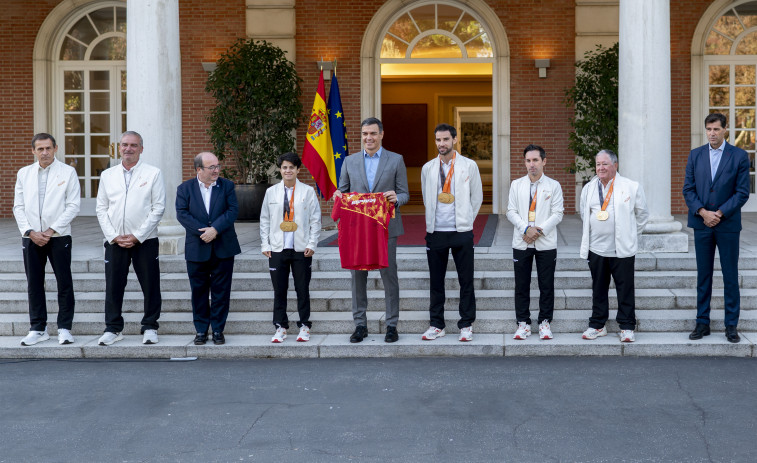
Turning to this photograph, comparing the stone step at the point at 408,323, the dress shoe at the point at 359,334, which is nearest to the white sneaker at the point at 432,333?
the stone step at the point at 408,323

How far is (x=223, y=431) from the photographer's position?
4797 mm

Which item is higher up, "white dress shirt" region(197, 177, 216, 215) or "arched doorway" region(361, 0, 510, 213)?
"arched doorway" region(361, 0, 510, 213)

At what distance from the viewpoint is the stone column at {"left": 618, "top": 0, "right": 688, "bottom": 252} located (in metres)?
8.81

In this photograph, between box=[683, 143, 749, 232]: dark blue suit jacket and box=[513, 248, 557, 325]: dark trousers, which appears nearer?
box=[683, 143, 749, 232]: dark blue suit jacket

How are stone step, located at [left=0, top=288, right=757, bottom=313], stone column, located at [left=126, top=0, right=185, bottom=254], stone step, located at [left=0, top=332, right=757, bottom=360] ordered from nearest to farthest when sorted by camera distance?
stone step, located at [left=0, top=332, right=757, bottom=360] → stone step, located at [left=0, top=288, right=757, bottom=313] → stone column, located at [left=126, top=0, right=185, bottom=254]

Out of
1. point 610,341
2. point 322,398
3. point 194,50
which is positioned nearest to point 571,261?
point 610,341

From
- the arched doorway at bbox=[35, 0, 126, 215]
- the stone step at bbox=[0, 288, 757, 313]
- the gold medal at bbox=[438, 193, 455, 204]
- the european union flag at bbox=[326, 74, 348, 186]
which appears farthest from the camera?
the arched doorway at bbox=[35, 0, 126, 215]

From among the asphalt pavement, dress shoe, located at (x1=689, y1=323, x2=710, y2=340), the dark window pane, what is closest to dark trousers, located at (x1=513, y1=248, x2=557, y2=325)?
the asphalt pavement

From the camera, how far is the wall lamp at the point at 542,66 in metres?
14.2

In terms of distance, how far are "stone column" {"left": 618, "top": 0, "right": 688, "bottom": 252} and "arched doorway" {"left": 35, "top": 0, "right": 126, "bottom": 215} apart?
30.8 feet

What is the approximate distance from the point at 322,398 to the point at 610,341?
2.55m

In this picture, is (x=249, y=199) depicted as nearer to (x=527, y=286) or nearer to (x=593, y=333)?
(x=527, y=286)

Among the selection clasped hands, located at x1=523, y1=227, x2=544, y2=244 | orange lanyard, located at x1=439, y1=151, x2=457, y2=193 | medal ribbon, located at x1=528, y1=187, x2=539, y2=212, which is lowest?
clasped hands, located at x1=523, y1=227, x2=544, y2=244

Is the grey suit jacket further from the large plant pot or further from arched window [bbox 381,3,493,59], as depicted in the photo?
arched window [bbox 381,3,493,59]
